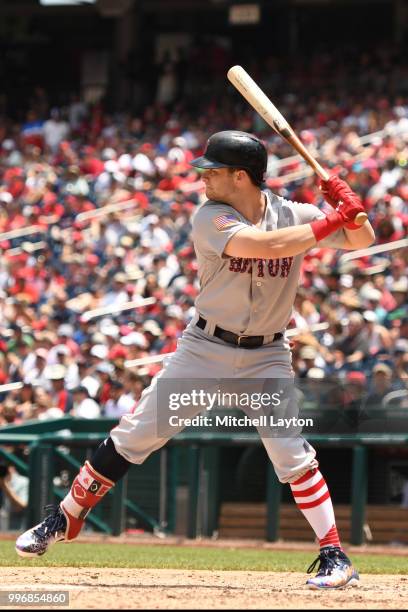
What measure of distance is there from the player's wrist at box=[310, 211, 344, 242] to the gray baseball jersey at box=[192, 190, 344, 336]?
0.67ft

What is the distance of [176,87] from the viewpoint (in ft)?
79.7

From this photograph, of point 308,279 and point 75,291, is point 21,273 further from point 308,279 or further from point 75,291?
point 308,279

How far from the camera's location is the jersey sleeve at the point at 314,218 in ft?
17.4

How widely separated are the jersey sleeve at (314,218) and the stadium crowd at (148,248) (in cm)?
482

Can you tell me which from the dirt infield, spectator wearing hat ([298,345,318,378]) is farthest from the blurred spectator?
the dirt infield

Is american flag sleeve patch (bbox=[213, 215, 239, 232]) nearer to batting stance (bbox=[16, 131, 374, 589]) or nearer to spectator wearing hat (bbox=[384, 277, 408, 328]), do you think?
batting stance (bbox=[16, 131, 374, 589])

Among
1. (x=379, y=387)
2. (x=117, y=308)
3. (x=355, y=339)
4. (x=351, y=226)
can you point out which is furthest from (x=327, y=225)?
(x=117, y=308)

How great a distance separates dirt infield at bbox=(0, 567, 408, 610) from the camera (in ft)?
14.4

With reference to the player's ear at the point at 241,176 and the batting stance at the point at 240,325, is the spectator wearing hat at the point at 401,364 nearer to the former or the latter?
the batting stance at the point at 240,325

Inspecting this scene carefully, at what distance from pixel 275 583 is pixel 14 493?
548 centimetres

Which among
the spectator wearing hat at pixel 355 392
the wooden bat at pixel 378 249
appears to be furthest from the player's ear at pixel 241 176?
the wooden bat at pixel 378 249

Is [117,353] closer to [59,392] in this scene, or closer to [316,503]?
[59,392]

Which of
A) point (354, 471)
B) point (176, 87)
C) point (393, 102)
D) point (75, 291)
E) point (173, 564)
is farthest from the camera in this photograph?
point (176, 87)

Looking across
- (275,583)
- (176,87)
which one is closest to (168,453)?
(275,583)
